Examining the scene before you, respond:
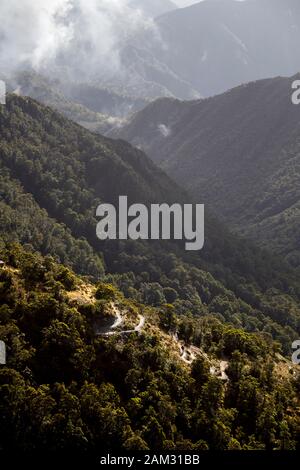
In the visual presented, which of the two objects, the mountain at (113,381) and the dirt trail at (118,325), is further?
the dirt trail at (118,325)

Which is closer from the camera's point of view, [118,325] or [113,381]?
[113,381]

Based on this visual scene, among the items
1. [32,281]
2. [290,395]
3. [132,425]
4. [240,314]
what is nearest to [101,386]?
[132,425]

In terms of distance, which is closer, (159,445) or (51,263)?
(159,445)

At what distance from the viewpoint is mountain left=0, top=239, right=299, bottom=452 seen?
53.1 metres

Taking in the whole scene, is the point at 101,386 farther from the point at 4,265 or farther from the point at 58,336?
the point at 4,265

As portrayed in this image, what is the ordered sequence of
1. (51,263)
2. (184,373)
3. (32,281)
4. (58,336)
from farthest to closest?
(51,263)
(32,281)
(184,373)
(58,336)

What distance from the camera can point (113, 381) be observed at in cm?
6253

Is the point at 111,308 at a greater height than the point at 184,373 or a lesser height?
greater

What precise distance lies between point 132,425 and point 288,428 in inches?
762

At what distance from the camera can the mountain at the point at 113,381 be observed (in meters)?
53.1

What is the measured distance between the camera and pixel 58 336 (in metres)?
62.0

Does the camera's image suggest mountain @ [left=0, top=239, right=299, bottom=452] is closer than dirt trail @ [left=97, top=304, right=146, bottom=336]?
Yes

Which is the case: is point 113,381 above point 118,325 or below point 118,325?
below
